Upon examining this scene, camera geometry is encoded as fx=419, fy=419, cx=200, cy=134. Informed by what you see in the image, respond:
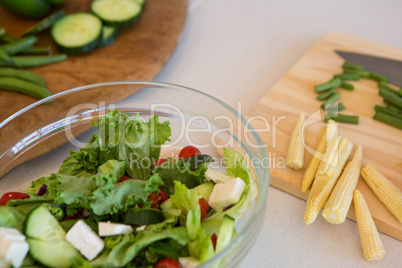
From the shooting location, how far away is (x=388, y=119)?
1.78 m

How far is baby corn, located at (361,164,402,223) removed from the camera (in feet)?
4.62

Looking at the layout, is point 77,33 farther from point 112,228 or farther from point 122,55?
point 112,228

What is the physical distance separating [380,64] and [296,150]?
0.79 metres

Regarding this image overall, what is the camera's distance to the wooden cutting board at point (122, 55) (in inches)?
81.4

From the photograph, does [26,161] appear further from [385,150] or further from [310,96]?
[385,150]

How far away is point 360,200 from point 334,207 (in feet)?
0.37

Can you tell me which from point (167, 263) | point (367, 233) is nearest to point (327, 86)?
point (367, 233)

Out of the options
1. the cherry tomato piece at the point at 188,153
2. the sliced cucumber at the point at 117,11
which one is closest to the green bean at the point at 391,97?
the cherry tomato piece at the point at 188,153

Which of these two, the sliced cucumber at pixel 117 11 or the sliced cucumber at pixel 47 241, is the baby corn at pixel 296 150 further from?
the sliced cucumber at pixel 117 11

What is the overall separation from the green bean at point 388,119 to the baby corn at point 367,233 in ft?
1.66

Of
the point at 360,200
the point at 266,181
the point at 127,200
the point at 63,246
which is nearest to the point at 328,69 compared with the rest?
the point at 360,200

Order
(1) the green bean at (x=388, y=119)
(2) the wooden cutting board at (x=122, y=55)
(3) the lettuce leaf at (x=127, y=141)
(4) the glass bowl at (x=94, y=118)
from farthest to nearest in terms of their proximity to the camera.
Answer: (2) the wooden cutting board at (x=122, y=55) → (1) the green bean at (x=388, y=119) → (4) the glass bowl at (x=94, y=118) → (3) the lettuce leaf at (x=127, y=141)

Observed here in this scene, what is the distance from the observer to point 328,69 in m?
2.11

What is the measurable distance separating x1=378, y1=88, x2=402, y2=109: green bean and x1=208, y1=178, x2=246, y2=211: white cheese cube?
995 mm
